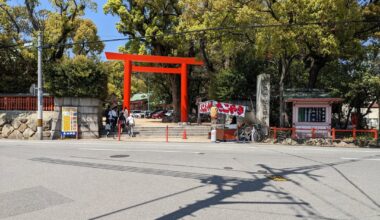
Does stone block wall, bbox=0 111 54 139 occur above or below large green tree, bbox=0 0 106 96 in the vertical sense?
below

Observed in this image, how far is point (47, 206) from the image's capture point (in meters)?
6.04

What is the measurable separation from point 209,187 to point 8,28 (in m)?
26.1

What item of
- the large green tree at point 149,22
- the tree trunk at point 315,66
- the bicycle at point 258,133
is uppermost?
the large green tree at point 149,22

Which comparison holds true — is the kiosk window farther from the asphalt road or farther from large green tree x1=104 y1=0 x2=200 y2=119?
large green tree x1=104 y1=0 x2=200 y2=119

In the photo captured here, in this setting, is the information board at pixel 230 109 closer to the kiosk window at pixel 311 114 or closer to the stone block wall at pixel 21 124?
the kiosk window at pixel 311 114

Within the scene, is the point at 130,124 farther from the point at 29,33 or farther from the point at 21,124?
the point at 29,33

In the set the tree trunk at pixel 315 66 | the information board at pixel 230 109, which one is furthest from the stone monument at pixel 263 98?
the tree trunk at pixel 315 66

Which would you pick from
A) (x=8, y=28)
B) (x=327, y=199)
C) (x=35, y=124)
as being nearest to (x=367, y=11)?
(x=327, y=199)

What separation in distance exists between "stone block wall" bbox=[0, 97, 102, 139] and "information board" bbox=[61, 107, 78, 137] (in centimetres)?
51

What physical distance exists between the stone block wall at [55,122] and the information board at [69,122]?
1.67ft

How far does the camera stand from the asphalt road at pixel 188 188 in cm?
575

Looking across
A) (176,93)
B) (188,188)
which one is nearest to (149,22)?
(176,93)

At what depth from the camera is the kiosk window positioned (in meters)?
20.4

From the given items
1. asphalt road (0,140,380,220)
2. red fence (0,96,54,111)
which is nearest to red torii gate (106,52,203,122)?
red fence (0,96,54,111)
